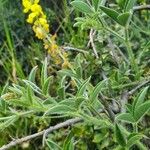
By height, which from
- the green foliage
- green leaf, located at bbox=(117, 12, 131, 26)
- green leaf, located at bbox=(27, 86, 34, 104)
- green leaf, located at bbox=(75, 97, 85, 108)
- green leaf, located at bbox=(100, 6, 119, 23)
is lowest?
the green foliage

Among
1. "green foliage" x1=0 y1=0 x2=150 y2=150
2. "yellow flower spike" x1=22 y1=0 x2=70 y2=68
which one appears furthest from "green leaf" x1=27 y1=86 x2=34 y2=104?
"yellow flower spike" x1=22 y1=0 x2=70 y2=68

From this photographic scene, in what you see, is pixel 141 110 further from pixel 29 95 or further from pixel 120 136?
pixel 29 95

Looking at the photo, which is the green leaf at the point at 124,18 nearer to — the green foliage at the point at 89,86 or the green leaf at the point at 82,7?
the green foliage at the point at 89,86

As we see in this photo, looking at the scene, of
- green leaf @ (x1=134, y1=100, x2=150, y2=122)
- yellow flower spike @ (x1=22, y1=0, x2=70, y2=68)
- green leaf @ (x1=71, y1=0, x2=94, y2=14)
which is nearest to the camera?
green leaf @ (x1=134, y1=100, x2=150, y2=122)

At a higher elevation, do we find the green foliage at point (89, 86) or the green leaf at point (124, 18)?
the green leaf at point (124, 18)

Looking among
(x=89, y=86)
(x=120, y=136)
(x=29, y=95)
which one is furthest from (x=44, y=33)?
(x=120, y=136)

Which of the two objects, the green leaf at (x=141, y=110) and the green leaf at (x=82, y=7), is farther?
the green leaf at (x=82, y=7)

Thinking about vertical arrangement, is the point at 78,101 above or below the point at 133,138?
above

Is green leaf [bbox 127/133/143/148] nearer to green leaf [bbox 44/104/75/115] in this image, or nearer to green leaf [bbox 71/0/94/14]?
green leaf [bbox 44/104/75/115]

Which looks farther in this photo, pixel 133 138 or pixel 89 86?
pixel 89 86

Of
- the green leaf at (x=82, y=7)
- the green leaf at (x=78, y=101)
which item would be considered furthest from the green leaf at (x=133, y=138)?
the green leaf at (x=82, y=7)

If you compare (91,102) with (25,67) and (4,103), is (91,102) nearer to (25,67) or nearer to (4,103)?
(4,103)
